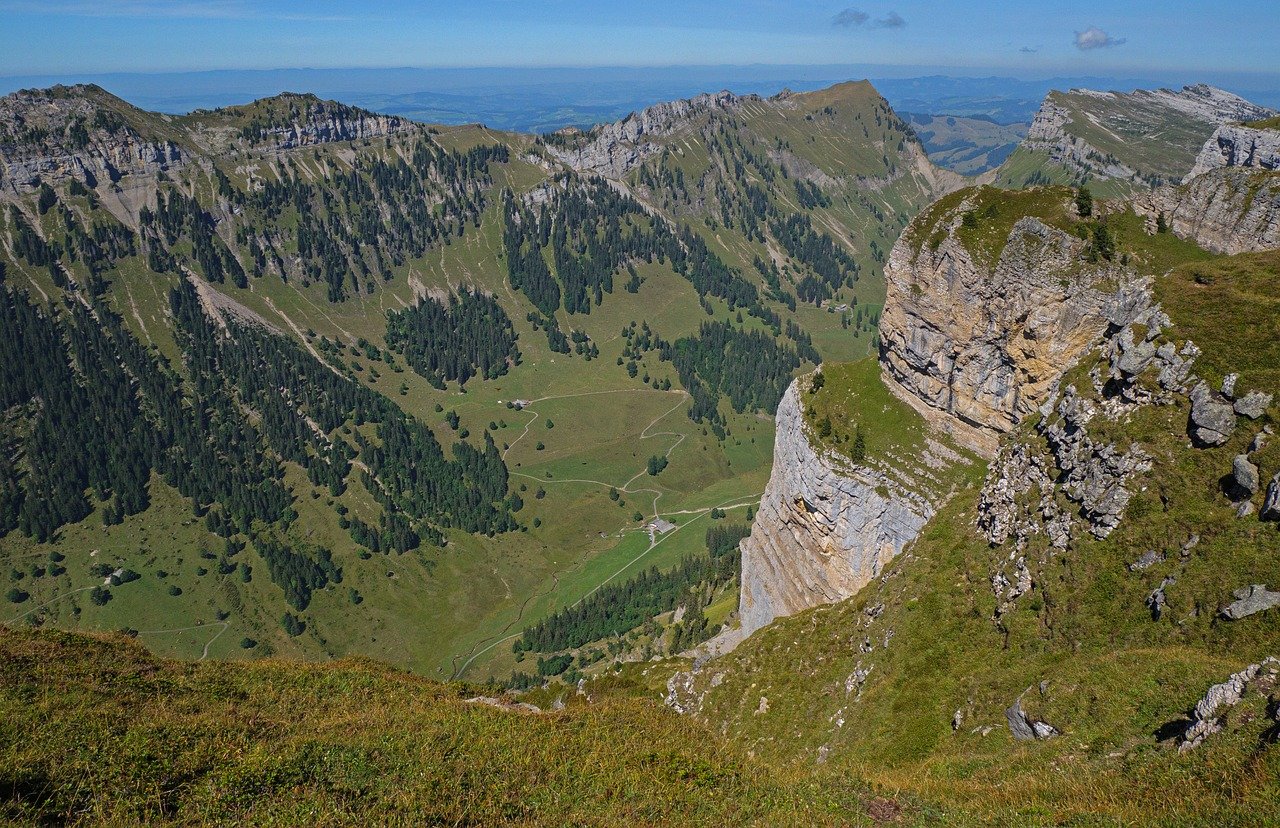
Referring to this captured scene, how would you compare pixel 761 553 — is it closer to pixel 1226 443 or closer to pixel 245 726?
pixel 1226 443

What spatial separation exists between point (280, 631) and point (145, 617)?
32.8m

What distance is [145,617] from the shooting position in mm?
182000

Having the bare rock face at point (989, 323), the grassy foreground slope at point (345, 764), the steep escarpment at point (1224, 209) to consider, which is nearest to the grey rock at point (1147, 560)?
the grassy foreground slope at point (345, 764)

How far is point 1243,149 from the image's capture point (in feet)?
513

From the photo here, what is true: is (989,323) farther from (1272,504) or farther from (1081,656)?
(1081,656)

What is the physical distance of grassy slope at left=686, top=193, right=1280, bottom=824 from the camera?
20828 millimetres

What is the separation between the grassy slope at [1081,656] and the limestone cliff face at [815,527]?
62.8ft

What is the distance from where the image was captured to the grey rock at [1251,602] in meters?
28.4

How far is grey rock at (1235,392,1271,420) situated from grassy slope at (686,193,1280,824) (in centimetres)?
57

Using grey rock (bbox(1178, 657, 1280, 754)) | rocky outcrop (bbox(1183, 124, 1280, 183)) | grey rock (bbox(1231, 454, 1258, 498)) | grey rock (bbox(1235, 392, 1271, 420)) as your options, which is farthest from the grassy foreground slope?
rocky outcrop (bbox(1183, 124, 1280, 183))

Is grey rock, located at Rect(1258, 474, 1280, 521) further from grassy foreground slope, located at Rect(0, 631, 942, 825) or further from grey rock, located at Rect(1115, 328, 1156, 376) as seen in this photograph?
grassy foreground slope, located at Rect(0, 631, 942, 825)

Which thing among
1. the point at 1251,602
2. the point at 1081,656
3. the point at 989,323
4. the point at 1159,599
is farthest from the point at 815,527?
the point at 1251,602

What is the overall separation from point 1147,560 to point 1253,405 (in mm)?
10012

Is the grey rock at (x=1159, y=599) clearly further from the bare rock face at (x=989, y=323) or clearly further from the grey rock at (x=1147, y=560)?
the bare rock face at (x=989, y=323)
